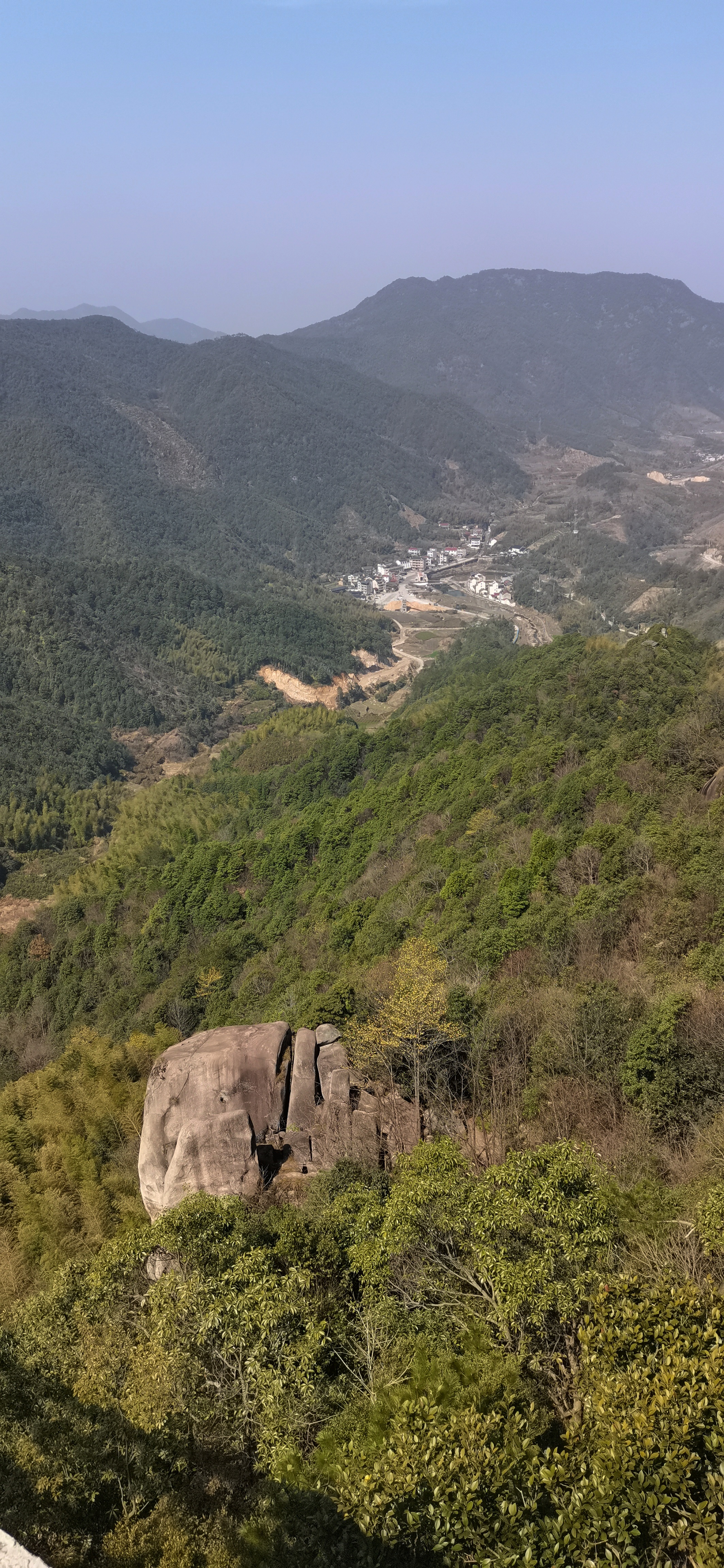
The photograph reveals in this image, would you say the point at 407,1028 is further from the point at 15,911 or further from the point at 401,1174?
the point at 15,911

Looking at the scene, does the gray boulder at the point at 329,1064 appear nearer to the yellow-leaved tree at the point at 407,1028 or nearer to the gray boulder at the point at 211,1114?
the yellow-leaved tree at the point at 407,1028

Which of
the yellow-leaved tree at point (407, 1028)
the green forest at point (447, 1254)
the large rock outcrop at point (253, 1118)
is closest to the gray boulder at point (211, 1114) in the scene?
the large rock outcrop at point (253, 1118)

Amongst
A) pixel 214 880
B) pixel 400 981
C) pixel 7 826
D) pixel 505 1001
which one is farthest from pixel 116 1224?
pixel 7 826

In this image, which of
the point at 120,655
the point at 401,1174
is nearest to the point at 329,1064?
the point at 401,1174

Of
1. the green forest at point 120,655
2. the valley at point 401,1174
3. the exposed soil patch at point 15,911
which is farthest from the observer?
the green forest at point 120,655

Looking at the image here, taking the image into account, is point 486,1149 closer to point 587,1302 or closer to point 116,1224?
point 587,1302
